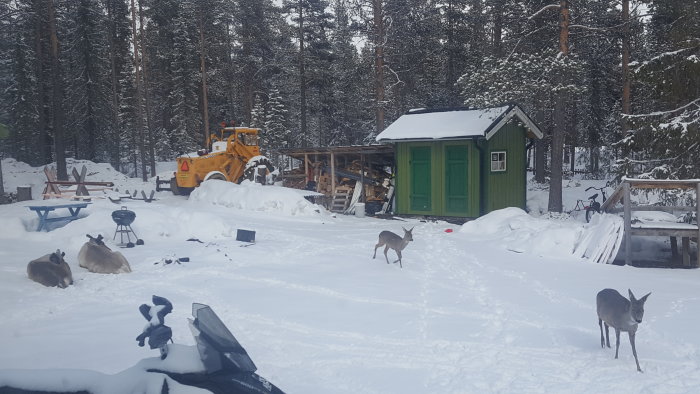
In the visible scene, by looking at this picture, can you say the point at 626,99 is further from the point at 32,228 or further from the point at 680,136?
the point at 32,228

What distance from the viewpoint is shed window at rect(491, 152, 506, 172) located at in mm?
16016

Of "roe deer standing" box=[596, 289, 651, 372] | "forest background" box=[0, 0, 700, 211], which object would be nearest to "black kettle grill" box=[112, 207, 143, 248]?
"forest background" box=[0, 0, 700, 211]

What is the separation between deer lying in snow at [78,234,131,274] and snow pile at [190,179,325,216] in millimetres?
8393

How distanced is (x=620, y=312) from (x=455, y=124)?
12167mm

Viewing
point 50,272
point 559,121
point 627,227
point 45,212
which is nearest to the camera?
point 50,272

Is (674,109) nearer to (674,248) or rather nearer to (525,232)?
(674,248)

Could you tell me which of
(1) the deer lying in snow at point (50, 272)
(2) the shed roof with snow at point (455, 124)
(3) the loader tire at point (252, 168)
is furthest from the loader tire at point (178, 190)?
(1) the deer lying in snow at point (50, 272)

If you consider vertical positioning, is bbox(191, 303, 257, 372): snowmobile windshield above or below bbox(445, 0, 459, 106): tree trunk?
below

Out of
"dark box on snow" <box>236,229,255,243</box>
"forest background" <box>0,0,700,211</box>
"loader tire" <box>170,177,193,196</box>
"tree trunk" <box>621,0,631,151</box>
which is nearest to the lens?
"dark box on snow" <box>236,229,255,243</box>

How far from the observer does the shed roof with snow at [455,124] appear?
604 inches

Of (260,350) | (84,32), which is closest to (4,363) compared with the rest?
(260,350)

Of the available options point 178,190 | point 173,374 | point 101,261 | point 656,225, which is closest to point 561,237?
point 656,225

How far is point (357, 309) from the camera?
260 inches

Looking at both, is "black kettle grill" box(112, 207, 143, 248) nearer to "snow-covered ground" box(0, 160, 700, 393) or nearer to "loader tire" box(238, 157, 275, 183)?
"snow-covered ground" box(0, 160, 700, 393)
